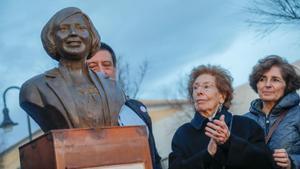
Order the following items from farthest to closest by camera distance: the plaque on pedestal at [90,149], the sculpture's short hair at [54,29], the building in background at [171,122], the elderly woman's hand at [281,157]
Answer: the building in background at [171,122] → the elderly woman's hand at [281,157] → the sculpture's short hair at [54,29] → the plaque on pedestal at [90,149]

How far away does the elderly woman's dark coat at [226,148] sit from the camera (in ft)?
16.5

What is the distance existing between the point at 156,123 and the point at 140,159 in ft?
117

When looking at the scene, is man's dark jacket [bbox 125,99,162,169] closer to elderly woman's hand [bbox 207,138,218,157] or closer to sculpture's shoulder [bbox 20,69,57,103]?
elderly woman's hand [bbox 207,138,218,157]

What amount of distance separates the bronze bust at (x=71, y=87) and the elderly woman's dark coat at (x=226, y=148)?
0.66m

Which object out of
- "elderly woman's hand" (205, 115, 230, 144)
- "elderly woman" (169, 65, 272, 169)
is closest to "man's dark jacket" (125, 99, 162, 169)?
"elderly woman" (169, 65, 272, 169)

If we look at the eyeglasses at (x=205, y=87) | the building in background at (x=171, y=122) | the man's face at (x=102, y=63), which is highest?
the man's face at (x=102, y=63)

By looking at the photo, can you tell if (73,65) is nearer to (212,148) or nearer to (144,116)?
(144,116)

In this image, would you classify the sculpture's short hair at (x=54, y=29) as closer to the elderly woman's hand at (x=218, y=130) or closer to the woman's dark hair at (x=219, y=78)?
the woman's dark hair at (x=219, y=78)

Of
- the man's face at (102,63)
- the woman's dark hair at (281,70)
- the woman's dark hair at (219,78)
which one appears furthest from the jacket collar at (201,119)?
the man's face at (102,63)

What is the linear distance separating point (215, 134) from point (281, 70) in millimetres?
1332

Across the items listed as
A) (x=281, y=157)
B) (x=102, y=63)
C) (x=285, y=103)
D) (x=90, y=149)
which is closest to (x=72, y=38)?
(x=90, y=149)

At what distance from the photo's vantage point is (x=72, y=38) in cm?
492

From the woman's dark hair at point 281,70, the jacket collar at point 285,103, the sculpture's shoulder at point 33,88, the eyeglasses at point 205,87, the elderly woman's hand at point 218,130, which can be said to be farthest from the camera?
the woman's dark hair at point 281,70

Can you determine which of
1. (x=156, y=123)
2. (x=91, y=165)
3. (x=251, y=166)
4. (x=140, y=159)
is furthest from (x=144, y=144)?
(x=156, y=123)
